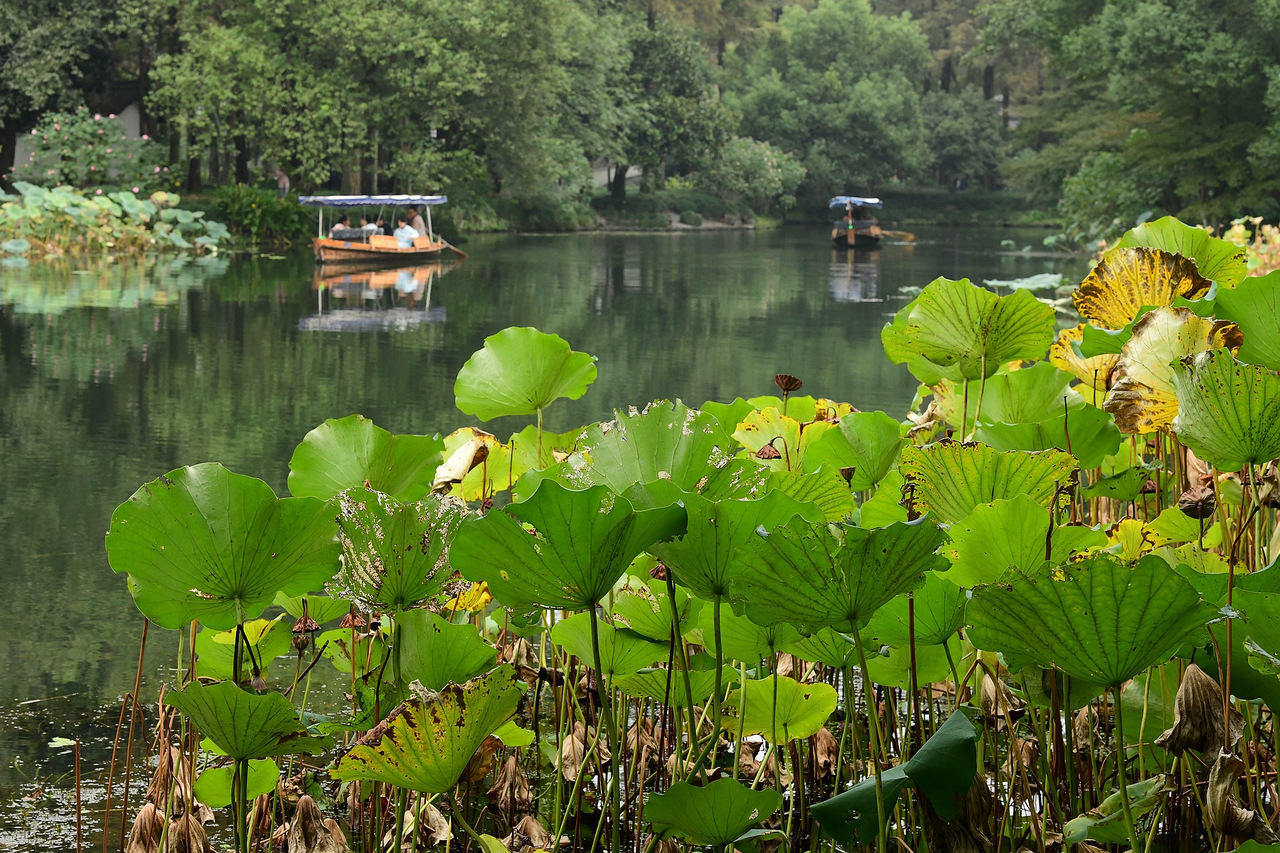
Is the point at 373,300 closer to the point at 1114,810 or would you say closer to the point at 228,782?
the point at 228,782

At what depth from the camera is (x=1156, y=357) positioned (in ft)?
4.87

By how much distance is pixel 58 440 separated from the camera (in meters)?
5.55

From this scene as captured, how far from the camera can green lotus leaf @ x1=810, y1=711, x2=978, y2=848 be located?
47.4 inches

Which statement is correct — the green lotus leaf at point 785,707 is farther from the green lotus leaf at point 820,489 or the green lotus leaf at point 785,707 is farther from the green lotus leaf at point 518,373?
the green lotus leaf at point 518,373

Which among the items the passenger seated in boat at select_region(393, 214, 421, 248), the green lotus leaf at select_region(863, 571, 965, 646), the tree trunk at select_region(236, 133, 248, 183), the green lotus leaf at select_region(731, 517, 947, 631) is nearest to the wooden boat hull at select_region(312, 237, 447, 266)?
the passenger seated in boat at select_region(393, 214, 421, 248)

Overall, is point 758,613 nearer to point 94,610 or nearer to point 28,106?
point 94,610

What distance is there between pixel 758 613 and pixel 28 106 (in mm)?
25186

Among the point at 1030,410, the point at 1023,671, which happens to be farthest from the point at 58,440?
the point at 1023,671

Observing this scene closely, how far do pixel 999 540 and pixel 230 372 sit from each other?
7.03 meters

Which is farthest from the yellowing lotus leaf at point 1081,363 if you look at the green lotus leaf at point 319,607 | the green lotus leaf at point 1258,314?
the green lotus leaf at point 319,607

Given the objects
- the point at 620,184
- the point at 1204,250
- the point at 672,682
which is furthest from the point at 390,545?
the point at 620,184

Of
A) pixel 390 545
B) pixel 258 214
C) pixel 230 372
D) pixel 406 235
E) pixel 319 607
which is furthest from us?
pixel 258 214

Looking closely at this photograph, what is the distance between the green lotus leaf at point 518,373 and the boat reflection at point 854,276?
1225 cm

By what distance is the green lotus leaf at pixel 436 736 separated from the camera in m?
1.14
